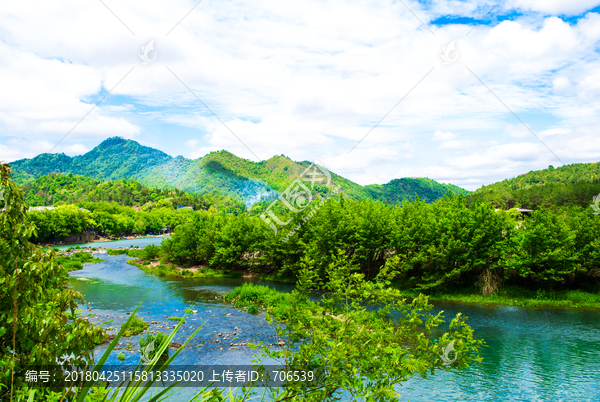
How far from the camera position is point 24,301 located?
309 centimetres

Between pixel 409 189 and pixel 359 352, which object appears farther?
pixel 409 189

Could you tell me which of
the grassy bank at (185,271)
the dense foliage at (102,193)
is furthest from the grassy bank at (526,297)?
the dense foliage at (102,193)

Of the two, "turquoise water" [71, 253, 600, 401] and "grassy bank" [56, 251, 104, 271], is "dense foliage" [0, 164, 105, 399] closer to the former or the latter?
"turquoise water" [71, 253, 600, 401]

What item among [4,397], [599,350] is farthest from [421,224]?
[4,397]

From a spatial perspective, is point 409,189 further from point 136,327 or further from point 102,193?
point 136,327

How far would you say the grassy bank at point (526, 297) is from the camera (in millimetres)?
24375

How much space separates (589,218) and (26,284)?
3321cm

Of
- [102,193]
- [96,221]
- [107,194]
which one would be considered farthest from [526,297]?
[107,194]

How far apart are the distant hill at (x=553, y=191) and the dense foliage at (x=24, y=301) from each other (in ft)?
101

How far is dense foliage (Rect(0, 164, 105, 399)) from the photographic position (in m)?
3.00

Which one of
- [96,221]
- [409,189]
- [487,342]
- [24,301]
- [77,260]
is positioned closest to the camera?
[24,301]

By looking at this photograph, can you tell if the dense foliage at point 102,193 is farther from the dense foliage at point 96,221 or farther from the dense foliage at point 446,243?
the dense foliage at point 446,243

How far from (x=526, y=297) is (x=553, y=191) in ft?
183

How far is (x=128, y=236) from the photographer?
10031 centimetres
